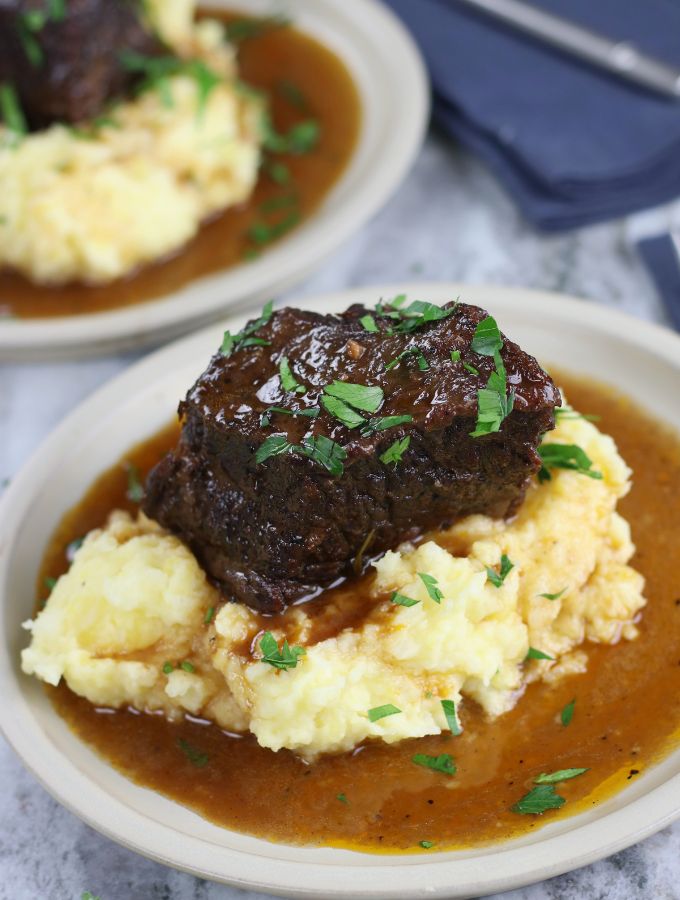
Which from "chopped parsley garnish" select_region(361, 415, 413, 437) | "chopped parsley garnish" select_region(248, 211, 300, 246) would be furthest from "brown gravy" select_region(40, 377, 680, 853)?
"chopped parsley garnish" select_region(248, 211, 300, 246)

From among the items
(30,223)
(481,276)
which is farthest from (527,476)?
(30,223)

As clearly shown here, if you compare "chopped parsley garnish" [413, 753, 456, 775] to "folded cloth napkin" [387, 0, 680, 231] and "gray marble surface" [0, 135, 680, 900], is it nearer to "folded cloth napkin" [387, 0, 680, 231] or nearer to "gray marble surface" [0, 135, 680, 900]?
"gray marble surface" [0, 135, 680, 900]

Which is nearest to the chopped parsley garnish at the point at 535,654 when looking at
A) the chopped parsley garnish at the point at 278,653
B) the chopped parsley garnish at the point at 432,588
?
the chopped parsley garnish at the point at 432,588

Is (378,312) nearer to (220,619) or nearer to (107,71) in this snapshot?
(220,619)

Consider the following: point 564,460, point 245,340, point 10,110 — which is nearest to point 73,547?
point 245,340

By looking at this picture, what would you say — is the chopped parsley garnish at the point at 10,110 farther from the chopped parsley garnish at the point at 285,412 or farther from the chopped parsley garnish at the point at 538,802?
the chopped parsley garnish at the point at 538,802

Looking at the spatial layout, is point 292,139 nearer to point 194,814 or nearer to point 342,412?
point 342,412
